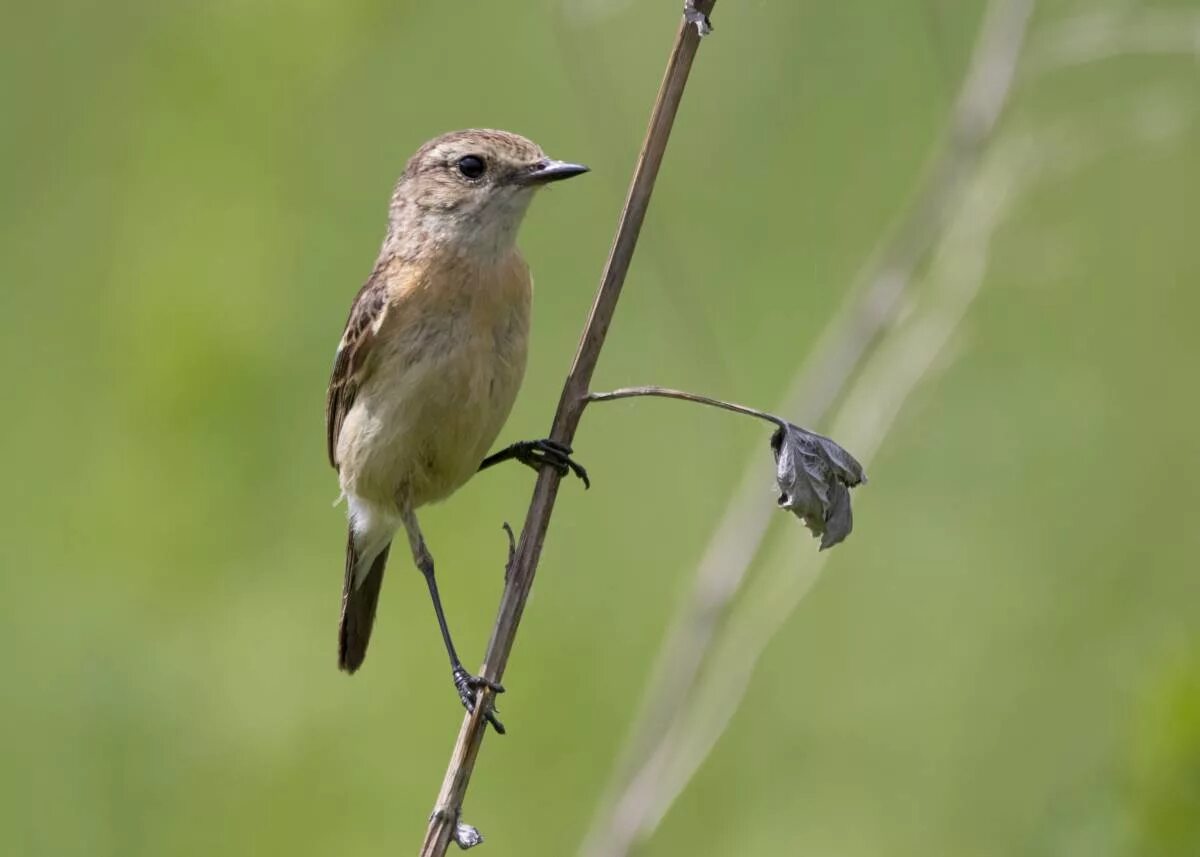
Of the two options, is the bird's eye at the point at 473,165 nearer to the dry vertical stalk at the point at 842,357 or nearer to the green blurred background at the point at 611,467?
the green blurred background at the point at 611,467

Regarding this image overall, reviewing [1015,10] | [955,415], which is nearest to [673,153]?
[955,415]

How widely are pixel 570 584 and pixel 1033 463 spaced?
1763 millimetres

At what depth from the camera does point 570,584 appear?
251 inches

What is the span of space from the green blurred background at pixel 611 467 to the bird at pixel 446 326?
383 mm

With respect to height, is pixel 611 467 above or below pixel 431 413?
above

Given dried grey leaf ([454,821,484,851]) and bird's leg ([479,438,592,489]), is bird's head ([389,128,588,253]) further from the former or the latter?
dried grey leaf ([454,821,484,851])

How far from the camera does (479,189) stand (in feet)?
15.7

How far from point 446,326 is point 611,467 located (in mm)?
2098

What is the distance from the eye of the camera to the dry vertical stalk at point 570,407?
3.54m

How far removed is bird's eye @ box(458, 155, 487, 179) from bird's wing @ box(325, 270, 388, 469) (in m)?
0.41

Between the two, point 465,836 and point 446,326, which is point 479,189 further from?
point 465,836

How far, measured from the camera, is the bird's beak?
4516mm

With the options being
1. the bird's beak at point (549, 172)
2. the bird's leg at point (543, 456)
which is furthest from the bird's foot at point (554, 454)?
the bird's beak at point (549, 172)

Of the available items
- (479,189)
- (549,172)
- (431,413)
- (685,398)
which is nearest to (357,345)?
(431,413)
